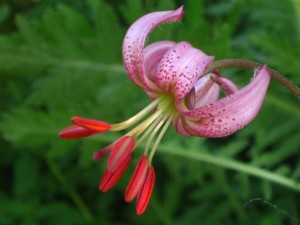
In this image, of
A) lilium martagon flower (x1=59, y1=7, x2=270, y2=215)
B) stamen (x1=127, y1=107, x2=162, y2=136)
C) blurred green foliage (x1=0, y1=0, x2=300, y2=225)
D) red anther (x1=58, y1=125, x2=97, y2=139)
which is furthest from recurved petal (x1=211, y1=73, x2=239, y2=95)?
blurred green foliage (x1=0, y1=0, x2=300, y2=225)

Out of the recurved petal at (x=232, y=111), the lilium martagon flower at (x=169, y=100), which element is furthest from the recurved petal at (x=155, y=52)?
the recurved petal at (x=232, y=111)

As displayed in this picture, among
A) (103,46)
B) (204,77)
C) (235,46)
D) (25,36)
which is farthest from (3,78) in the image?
(204,77)

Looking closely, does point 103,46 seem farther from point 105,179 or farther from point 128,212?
point 105,179

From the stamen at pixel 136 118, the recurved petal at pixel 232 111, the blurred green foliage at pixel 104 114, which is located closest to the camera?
the recurved petal at pixel 232 111

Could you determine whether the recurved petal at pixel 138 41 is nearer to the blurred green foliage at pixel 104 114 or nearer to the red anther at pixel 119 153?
the red anther at pixel 119 153

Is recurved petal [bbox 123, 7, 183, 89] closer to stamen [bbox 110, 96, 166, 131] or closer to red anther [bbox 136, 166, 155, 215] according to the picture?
stamen [bbox 110, 96, 166, 131]

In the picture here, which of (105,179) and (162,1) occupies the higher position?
(105,179)
